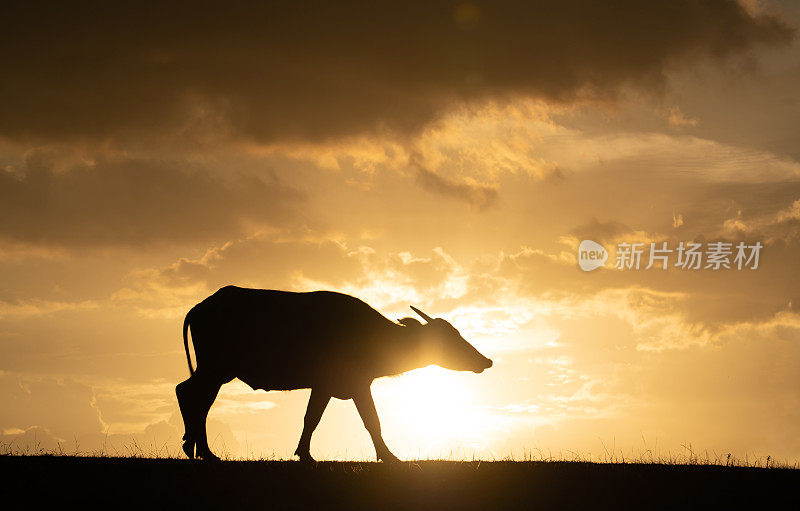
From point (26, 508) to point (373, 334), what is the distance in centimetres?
770

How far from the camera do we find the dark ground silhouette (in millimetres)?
11695

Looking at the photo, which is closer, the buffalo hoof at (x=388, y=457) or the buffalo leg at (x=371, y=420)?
the buffalo hoof at (x=388, y=457)

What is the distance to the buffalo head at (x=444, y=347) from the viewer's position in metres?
18.2

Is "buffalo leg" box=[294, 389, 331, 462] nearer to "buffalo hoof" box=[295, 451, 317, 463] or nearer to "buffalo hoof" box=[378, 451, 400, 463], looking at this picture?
"buffalo hoof" box=[295, 451, 317, 463]

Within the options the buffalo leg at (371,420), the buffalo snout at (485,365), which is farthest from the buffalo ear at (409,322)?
the buffalo leg at (371,420)

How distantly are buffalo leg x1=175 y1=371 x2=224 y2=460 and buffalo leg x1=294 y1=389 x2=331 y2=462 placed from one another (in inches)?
64.3

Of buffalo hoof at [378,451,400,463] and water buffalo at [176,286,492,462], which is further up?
water buffalo at [176,286,492,462]

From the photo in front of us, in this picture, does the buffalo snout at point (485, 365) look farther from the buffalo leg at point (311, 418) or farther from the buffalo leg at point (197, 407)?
the buffalo leg at point (197, 407)

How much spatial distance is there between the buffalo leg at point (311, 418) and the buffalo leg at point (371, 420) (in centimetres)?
60

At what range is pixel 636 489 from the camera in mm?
12898

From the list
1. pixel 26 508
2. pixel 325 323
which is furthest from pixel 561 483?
pixel 26 508

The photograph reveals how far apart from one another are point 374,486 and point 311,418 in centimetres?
396

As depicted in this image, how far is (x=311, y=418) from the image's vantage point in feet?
53.2

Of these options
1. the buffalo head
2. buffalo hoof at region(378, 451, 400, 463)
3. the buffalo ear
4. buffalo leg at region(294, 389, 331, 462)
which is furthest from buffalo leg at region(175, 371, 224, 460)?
the buffalo head
